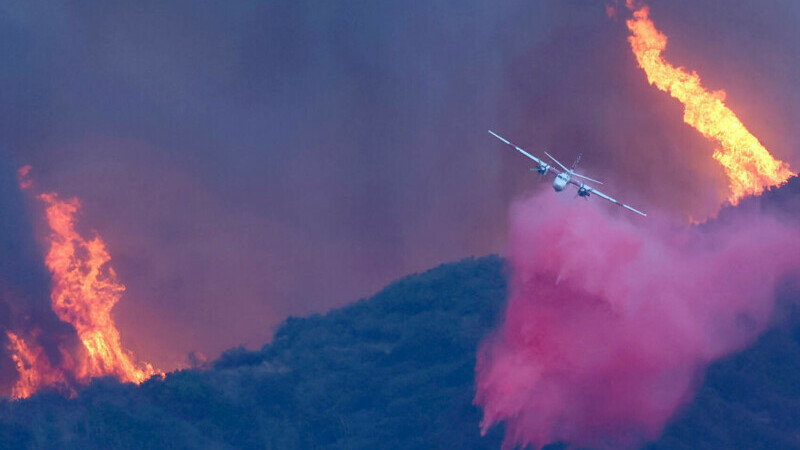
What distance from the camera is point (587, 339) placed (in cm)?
11062

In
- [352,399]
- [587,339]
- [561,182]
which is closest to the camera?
[561,182]

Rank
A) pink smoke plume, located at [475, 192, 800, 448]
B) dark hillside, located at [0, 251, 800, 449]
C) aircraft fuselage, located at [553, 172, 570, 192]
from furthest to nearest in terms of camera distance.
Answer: dark hillside, located at [0, 251, 800, 449] → pink smoke plume, located at [475, 192, 800, 448] → aircraft fuselage, located at [553, 172, 570, 192]

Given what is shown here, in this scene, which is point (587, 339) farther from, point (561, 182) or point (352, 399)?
point (352, 399)

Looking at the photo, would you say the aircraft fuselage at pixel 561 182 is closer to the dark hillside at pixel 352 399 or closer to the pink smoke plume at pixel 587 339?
the pink smoke plume at pixel 587 339

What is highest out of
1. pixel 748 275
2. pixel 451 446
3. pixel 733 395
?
pixel 748 275

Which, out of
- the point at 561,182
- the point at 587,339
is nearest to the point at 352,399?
the point at 587,339

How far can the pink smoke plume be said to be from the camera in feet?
359

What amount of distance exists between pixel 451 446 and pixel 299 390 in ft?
71.9

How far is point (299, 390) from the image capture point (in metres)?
133

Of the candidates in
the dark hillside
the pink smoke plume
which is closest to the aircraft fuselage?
the pink smoke plume

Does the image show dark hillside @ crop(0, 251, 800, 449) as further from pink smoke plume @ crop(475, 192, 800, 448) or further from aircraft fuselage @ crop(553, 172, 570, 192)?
aircraft fuselage @ crop(553, 172, 570, 192)

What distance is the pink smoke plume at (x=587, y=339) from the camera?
359ft

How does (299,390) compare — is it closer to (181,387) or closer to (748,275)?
(181,387)

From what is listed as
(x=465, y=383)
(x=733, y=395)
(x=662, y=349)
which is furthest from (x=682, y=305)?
(x=465, y=383)
